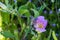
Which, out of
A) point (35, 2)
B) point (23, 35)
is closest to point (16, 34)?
point (23, 35)

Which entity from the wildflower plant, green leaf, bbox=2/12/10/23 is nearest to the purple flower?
the wildflower plant

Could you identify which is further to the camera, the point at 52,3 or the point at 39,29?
the point at 52,3

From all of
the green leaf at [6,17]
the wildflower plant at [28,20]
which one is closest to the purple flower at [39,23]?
the wildflower plant at [28,20]

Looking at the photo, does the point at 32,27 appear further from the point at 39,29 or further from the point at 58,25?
the point at 58,25

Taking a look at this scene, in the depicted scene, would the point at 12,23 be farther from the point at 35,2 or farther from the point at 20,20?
the point at 35,2

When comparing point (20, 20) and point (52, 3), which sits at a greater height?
point (52, 3)

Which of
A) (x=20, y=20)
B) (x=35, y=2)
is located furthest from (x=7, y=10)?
(x=35, y=2)

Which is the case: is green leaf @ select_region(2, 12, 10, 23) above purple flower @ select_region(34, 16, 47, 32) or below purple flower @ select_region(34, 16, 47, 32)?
above

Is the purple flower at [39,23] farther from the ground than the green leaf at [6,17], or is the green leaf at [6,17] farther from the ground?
the green leaf at [6,17]

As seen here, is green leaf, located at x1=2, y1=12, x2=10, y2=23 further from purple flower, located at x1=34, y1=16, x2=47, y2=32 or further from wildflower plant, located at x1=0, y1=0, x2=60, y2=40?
purple flower, located at x1=34, y1=16, x2=47, y2=32

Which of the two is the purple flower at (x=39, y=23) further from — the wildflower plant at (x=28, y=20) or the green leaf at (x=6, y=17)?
the green leaf at (x=6, y=17)
